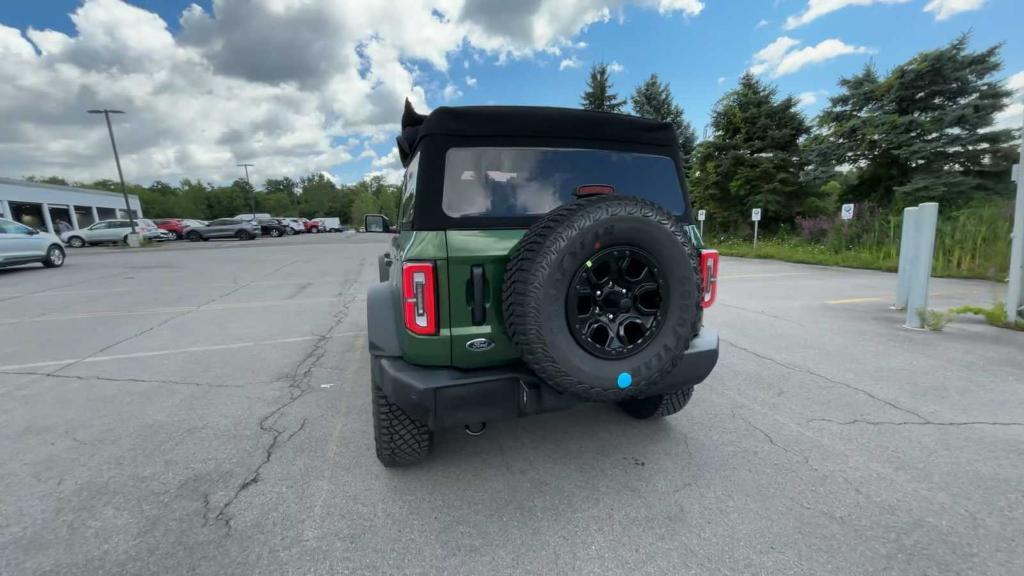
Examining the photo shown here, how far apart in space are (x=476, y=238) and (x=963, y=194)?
1920 cm

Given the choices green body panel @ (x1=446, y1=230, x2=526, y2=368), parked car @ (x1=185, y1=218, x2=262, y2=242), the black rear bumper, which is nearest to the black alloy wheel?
the black rear bumper

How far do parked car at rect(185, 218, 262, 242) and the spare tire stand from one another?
36286 millimetres

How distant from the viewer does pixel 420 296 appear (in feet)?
6.98

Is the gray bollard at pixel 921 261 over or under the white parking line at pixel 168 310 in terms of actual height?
over

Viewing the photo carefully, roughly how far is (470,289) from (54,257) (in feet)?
60.2

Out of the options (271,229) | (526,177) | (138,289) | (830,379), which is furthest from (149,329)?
(271,229)

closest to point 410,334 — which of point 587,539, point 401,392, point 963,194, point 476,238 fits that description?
point 401,392

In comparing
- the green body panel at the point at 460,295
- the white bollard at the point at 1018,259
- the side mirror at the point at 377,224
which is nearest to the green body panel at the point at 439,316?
the green body panel at the point at 460,295

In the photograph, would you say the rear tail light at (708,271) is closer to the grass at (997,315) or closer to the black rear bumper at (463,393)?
the black rear bumper at (463,393)

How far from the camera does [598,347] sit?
213 centimetres

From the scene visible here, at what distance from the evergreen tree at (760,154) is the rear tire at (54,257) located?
26.5 metres

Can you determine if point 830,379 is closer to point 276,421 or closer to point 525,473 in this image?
point 525,473

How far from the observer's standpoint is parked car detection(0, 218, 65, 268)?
37.8 ft

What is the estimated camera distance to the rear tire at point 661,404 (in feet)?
9.76
